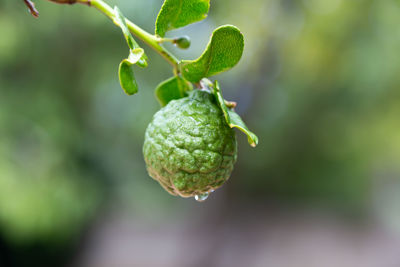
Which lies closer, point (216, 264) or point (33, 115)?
point (33, 115)

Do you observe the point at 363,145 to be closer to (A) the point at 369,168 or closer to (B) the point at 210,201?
(A) the point at 369,168

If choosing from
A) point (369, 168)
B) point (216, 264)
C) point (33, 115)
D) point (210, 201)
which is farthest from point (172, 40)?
point (369, 168)

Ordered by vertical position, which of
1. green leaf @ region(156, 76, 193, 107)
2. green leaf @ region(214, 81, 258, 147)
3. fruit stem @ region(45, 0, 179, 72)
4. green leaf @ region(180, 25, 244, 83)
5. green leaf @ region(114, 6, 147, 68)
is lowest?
green leaf @ region(214, 81, 258, 147)

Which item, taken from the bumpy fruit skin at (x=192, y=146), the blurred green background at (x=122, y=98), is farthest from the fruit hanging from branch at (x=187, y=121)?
the blurred green background at (x=122, y=98)

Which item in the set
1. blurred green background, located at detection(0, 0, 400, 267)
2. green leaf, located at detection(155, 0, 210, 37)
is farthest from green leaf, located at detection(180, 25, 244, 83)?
blurred green background, located at detection(0, 0, 400, 267)

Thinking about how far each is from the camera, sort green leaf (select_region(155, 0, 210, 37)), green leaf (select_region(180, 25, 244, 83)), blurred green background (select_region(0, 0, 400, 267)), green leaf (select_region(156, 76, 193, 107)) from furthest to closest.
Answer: blurred green background (select_region(0, 0, 400, 267)) → green leaf (select_region(156, 76, 193, 107)) → green leaf (select_region(155, 0, 210, 37)) → green leaf (select_region(180, 25, 244, 83))

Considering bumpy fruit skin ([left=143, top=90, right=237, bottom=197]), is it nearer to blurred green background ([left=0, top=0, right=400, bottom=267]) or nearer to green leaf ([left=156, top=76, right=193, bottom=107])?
green leaf ([left=156, top=76, right=193, bottom=107])

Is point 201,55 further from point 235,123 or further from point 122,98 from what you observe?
point 122,98
